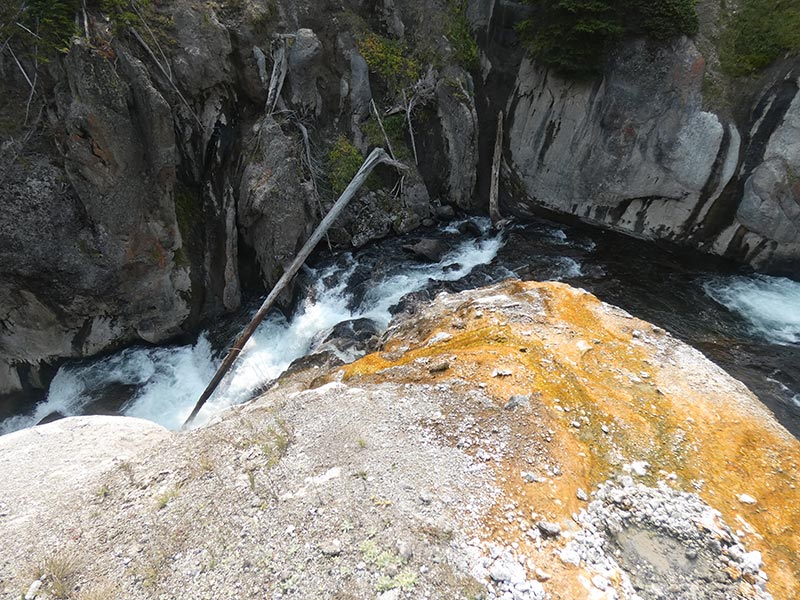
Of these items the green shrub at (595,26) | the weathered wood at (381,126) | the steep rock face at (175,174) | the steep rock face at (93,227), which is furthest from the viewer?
the weathered wood at (381,126)

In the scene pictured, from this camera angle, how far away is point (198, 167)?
588 inches

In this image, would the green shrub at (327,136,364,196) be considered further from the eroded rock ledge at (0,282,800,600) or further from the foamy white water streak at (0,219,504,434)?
the eroded rock ledge at (0,282,800,600)

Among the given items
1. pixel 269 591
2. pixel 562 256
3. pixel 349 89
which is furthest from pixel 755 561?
pixel 349 89

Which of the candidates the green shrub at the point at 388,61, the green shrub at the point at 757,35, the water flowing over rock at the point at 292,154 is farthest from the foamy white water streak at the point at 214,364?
the green shrub at the point at 757,35

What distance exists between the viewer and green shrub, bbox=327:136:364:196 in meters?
17.5

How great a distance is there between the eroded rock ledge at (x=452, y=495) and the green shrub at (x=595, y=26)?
1395 cm

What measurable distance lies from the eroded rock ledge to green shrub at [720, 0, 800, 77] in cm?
1403

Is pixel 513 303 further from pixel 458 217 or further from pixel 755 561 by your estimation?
pixel 458 217

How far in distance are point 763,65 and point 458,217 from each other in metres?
13.0

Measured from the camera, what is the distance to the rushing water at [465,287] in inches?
502

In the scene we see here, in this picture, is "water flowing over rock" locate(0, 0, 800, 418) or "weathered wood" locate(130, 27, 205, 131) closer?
"water flowing over rock" locate(0, 0, 800, 418)

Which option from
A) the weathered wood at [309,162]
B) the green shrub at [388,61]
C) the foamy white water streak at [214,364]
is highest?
the green shrub at [388,61]

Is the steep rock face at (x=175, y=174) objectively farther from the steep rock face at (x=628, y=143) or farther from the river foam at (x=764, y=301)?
the river foam at (x=764, y=301)

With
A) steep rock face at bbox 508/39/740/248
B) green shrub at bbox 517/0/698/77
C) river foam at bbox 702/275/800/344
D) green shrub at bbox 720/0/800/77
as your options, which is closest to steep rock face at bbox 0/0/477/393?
steep rock face at bbox 508/39/740/248
